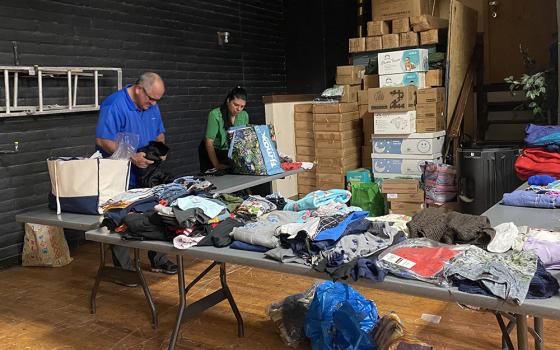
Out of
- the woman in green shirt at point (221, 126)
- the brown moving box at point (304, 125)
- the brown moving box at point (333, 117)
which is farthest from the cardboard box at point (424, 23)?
the woman in green shirt at point (221, 126)

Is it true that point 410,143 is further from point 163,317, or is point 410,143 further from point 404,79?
point 163,317

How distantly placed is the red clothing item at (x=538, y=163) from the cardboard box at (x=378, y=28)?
343 centimetres

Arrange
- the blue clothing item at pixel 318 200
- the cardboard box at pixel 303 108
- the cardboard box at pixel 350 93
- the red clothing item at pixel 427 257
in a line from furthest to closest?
the cardboard box at pixel 303 108 < the cardboard box at pixel 350 93 < the blue clothing item at pixel 318 200 < the red clothing item at pixel 427 257

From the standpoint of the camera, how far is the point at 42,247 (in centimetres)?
463

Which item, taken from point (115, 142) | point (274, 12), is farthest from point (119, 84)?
point (274, 12)

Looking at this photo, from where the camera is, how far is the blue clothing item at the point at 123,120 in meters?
3.89

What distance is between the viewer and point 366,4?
24.1ft

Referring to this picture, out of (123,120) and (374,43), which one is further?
(374,43)

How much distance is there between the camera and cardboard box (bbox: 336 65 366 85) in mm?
6922

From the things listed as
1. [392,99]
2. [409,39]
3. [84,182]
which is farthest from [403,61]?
[84,182]

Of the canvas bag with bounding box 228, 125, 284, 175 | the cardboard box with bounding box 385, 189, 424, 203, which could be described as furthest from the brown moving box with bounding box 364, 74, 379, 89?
the canvas bag with bounding box 228, 125, 284, 175

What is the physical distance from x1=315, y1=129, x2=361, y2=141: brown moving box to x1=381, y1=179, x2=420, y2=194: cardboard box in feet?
2.83

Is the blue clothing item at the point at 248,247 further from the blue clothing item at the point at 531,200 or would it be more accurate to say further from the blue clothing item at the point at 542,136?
the blue clothing item at the point at 542,136

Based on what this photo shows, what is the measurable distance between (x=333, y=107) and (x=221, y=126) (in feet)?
7.61
